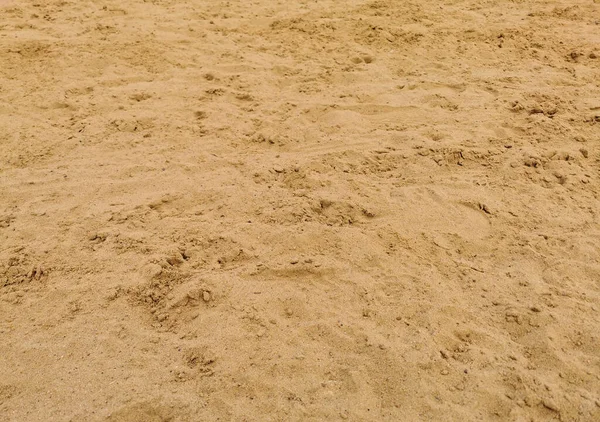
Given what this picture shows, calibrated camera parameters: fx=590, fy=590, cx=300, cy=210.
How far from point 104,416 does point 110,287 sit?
696 millimetres

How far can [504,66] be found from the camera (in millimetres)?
4578

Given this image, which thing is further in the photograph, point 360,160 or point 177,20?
point 177,20

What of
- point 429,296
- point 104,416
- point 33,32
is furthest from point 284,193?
point 33,32

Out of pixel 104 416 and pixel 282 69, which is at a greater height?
pixel 282 69

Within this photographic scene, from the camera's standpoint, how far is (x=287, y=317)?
256 centimetres

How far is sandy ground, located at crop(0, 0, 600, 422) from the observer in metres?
2.27

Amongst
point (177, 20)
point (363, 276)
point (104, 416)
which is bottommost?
point (104, 416)

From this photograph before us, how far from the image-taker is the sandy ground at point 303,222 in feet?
7.46

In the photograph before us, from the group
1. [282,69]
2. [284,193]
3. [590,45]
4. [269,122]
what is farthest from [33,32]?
[590,45]

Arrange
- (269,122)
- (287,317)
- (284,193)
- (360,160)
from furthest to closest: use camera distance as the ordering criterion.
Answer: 1. (269,122)
2. (360,160)
3. (284,193)
4. (287,317)

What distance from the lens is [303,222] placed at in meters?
3.07

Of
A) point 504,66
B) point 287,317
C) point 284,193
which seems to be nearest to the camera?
point 287,317

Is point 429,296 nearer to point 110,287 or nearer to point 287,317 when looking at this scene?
point 287,317

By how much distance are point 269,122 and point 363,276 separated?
159cm
